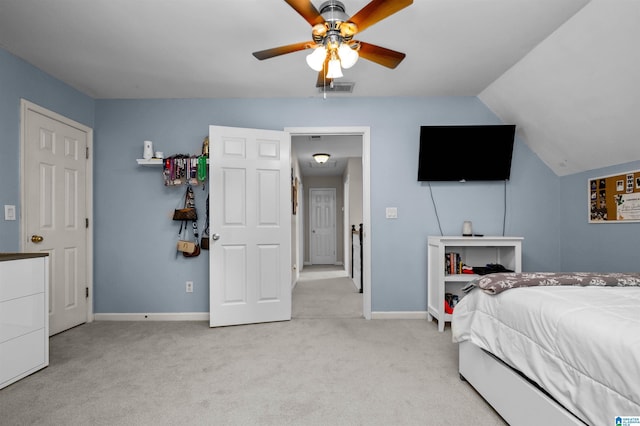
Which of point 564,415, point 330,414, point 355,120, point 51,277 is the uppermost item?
point 355,120

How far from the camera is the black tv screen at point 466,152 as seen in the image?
132 inches

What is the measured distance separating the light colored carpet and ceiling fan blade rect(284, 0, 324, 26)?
206cm

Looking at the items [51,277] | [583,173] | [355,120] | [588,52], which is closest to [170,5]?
[355,120]

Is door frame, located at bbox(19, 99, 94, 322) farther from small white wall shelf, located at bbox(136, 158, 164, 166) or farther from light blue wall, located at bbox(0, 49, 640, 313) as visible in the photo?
small white wall shelf, located at bbox(136, 158, 164, 166)

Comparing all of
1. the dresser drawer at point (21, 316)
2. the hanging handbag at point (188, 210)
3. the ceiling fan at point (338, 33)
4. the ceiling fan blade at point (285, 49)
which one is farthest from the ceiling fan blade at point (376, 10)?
the dresser drawer at point (21, 316)

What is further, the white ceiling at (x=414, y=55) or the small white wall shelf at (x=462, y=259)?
Result: the small white wall shelf at (x=462, y=259)

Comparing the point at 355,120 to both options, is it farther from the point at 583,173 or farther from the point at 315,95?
the point at 583,173

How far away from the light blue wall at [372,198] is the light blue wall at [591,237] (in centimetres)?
5

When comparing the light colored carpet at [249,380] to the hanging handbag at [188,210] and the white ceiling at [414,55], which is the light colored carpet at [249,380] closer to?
the hanging handbag at [188,210]

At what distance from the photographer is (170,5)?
2.07m

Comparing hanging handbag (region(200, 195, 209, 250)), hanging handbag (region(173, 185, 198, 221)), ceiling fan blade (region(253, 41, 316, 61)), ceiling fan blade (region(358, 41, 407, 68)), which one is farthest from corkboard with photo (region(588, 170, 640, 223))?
hanging handbag (region(173, 185, 198, 221))

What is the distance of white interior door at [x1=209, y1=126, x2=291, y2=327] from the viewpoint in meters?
3.27

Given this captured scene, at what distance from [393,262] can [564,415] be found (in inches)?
90.8

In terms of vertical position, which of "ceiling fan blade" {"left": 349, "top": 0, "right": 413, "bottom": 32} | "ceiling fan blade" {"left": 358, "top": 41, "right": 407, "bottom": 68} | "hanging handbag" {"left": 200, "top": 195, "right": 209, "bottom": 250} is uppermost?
"ceiling fan blade" {"left": 349, "top": 0, "right": 413, "bottom": 32}
